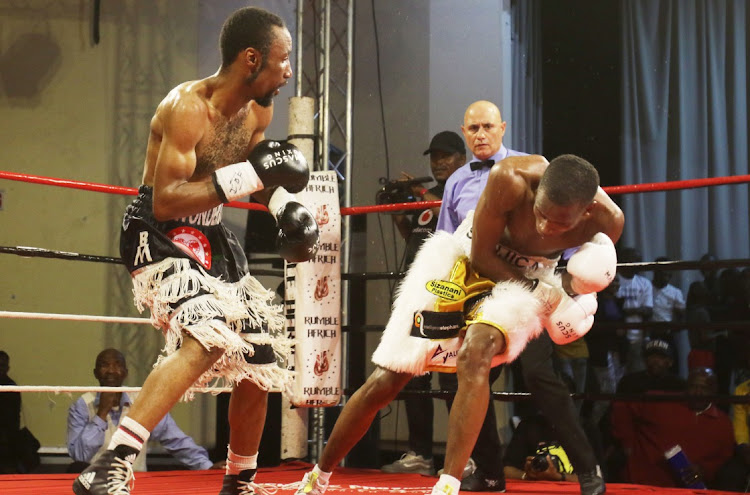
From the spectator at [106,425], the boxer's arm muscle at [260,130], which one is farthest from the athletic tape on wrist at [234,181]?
the spectator at [106,425]

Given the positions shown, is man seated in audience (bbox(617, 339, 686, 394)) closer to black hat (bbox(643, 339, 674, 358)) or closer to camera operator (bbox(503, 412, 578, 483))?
black hat (bbox(643, 339, 674, 358))

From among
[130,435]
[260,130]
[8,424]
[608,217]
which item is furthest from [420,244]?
[8,424]

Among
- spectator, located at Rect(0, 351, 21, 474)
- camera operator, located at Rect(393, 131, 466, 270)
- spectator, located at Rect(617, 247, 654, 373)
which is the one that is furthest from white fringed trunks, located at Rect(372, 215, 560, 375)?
spectator, located at Rect(0, 351, 21, 474)

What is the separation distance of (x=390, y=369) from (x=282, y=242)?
482mm

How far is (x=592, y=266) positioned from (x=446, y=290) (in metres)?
0.42

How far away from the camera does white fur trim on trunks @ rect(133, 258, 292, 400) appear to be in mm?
2164

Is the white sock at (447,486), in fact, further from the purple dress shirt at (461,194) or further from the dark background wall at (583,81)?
the dark background wall at (583,81)

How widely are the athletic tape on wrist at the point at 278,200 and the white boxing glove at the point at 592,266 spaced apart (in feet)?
2.62

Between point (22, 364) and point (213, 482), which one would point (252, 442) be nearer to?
point (213, 482)

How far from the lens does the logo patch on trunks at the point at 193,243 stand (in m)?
2.25

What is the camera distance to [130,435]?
205cm

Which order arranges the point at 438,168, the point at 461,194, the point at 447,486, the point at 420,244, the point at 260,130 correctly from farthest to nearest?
the point at 438,168 < the point at 420,244 < the point at 461,194 < the point at 260,130 < the point at 447,486

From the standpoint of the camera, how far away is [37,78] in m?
5.56

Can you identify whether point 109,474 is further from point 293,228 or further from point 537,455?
point 537,455
